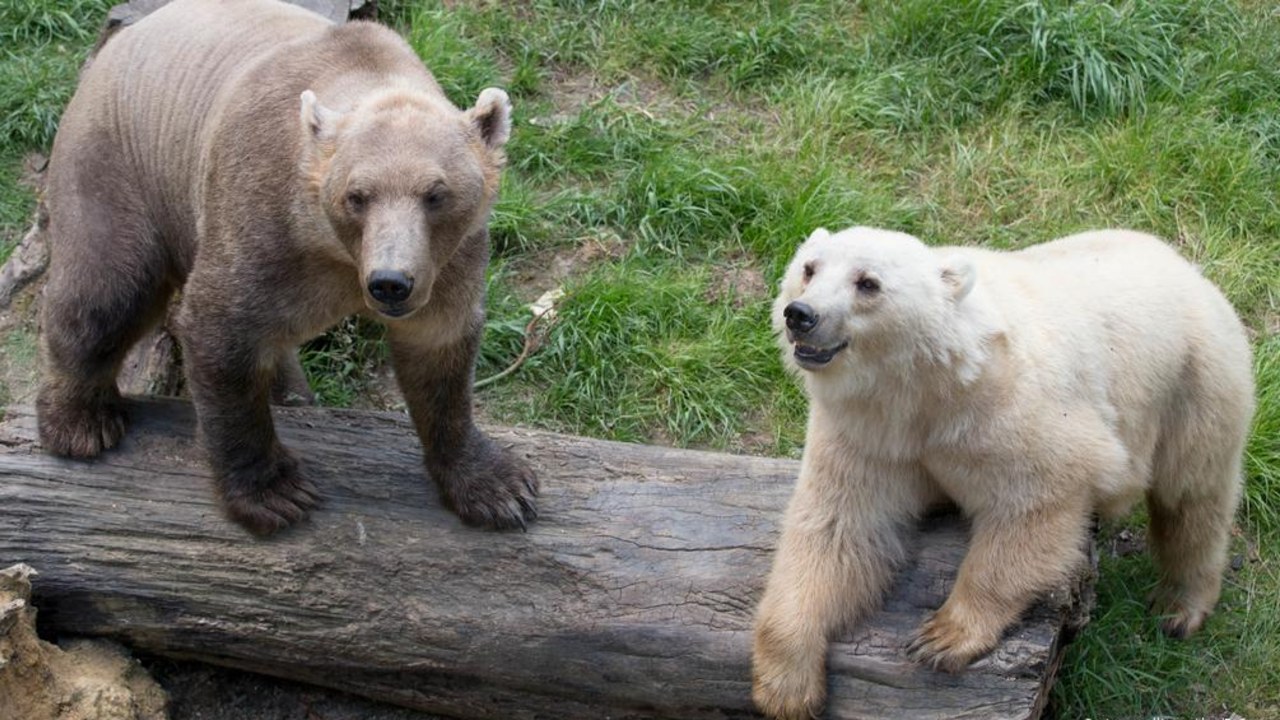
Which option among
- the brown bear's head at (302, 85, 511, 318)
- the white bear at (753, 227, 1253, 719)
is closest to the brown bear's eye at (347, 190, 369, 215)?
the brown bear's head at (302, 85, 511, 318)

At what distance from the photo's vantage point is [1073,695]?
565cm

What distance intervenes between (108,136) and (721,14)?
4136mm

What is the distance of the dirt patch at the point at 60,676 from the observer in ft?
16.5

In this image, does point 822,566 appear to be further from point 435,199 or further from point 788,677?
point 435,199

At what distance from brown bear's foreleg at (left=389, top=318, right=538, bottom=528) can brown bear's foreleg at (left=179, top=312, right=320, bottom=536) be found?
49cm

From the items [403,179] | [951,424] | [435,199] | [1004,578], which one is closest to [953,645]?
[1004,578]

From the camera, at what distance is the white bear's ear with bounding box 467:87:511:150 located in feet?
17.3

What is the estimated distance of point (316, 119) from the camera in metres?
5.12

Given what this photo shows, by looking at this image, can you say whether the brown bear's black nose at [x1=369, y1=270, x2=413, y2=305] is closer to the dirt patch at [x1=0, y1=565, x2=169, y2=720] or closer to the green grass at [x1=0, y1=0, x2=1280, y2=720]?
the dirt patch at [x1=0, y1=565, x2=169, y2=720]

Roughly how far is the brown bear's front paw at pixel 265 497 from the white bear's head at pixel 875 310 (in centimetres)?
204

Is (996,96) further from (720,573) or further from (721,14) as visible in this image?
(720,573)

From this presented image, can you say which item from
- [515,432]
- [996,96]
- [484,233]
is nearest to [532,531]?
[515,432]

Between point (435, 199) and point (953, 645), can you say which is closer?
point (953, 645)

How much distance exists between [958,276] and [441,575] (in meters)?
2.19
